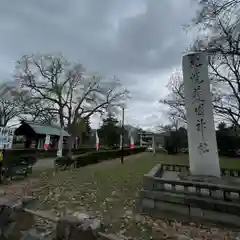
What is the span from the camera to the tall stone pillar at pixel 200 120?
7840 mm

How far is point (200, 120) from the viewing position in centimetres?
817

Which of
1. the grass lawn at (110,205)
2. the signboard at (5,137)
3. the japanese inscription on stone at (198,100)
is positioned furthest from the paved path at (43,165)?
the japanese inscription on stone at (198,100)

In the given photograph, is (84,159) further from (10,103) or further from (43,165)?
(10,103)

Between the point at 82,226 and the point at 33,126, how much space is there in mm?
27800

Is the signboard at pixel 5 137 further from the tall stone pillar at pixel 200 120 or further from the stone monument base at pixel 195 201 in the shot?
the tall stone pillar at pixel 200 120

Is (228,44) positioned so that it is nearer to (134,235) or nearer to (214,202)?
(214,202)

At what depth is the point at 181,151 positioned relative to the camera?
46750mm

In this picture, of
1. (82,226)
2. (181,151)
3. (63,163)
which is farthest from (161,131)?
(82,226)

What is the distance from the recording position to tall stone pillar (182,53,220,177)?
7840 millimetres

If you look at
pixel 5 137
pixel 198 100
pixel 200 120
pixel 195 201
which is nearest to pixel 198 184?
pixel 195 201

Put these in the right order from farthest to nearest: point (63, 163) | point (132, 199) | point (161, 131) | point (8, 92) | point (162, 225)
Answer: point (161, 131) < point (8, 92) < point (63, 163) < point (132, 199) < point (162, 225)

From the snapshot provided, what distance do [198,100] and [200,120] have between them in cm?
76

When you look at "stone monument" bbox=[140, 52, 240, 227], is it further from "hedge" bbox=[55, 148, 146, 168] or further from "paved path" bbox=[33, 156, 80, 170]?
"paved path" bbox=[33, 156, 80, 170]

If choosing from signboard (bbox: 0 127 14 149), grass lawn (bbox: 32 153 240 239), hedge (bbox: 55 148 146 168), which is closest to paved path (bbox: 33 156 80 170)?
hedge (bbox: 55 148 146 168)
